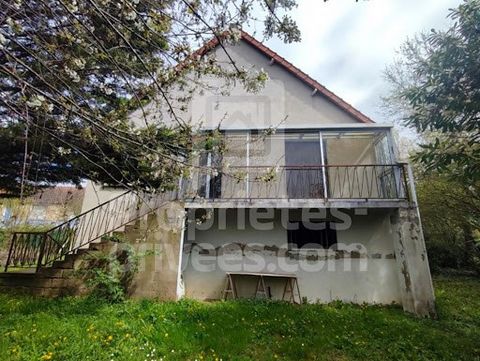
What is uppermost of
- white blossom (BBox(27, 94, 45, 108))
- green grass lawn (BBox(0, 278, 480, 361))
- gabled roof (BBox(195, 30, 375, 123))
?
gabled roof (BBox(195, 30, 375, 123))

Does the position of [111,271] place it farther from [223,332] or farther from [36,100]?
[36,100]

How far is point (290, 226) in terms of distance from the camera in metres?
7.89

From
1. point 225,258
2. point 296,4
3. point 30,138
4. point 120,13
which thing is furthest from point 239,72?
point 225,258

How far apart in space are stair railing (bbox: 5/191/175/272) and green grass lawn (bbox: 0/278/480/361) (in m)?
1.48

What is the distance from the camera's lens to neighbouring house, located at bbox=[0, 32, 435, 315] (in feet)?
22.0

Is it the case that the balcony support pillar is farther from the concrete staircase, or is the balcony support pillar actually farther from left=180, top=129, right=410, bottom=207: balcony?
the concrete staircase

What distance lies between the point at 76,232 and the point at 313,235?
A: 6675 millimetres

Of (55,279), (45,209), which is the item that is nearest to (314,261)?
(55,279)

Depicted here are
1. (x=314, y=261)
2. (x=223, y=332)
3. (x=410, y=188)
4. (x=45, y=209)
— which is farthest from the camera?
(x=45, y=209)

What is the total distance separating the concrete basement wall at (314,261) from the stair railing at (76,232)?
1.74m

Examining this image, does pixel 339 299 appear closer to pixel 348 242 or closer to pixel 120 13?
pixel 348 242

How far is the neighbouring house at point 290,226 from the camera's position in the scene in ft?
22.0

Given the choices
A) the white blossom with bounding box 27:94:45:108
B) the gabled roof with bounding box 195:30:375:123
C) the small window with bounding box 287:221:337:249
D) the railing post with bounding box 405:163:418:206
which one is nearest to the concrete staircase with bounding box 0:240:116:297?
the small window with bounding box 287:221:337:249

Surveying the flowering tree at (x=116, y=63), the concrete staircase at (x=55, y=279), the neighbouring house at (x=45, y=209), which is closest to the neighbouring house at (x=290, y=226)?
the concrete staircase at (x=55, y=279)
